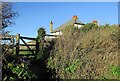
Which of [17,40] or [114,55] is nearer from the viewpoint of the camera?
[114,55]

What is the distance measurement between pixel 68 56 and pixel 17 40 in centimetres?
282

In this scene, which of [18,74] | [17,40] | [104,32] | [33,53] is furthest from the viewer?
[33,53]

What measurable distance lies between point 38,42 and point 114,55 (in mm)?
4525

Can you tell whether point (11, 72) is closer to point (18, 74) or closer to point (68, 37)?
point (18, 74)

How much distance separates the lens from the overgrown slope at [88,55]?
32.0ft

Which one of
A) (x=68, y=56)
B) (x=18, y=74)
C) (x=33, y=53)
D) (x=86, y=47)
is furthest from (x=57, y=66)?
(x=33, y=53)

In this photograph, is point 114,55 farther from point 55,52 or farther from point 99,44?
point 55,52

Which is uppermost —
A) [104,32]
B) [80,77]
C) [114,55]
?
[104,32]

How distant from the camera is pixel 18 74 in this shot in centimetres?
887

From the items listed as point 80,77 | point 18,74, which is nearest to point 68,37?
point 80,77

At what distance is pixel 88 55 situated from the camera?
32.6 feet

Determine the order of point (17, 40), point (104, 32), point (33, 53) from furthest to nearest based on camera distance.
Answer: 1. point (33, 53)
2. point (17, 40)
3. point (104, 32)

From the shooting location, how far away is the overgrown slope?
9.76m

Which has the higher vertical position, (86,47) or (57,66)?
(86,47)
